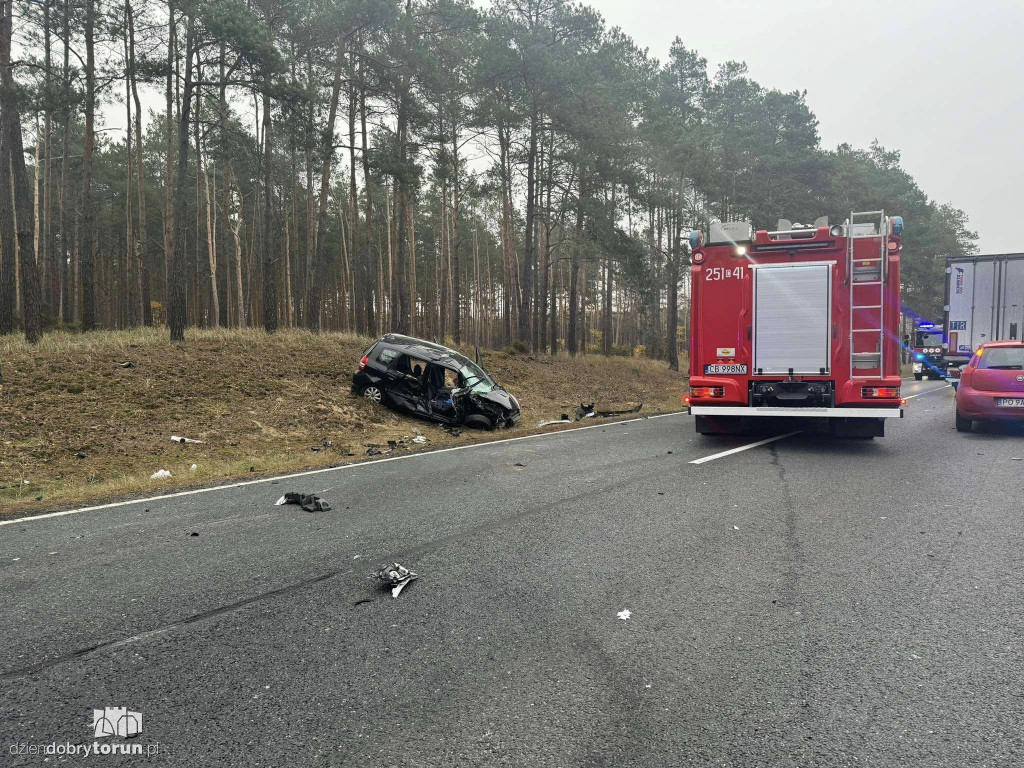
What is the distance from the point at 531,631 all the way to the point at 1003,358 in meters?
11.5

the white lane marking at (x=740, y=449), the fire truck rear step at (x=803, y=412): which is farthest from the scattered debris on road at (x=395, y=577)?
the fire truck rear step at (x=803, y=412)

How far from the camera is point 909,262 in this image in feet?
154

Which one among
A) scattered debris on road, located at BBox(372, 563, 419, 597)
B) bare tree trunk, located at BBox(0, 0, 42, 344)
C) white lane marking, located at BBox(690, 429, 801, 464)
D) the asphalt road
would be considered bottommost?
white lane marking, located at BBox(690, 429, 801, 464)

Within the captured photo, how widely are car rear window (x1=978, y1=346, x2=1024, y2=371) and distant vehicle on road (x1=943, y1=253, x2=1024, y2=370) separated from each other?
10575 mm

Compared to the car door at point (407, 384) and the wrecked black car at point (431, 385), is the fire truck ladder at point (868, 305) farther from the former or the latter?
the car door at point (407, 384)

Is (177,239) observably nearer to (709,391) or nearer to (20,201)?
(20,201)

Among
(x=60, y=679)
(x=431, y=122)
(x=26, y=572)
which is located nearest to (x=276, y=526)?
(x=26, y=572)

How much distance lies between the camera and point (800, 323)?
9125 mm

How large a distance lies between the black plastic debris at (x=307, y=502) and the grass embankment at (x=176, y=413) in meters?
2.09

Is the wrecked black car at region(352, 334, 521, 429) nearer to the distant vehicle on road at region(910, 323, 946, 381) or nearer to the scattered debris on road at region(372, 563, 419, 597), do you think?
the scattered debris on road at region(372, 563, 419, 597)

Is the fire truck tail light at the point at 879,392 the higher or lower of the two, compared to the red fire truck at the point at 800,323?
lower

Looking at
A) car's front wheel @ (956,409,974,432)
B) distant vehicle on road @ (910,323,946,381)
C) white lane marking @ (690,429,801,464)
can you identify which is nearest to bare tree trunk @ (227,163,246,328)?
white lane marking @ (690,429,801,464)

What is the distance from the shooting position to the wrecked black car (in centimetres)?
1283

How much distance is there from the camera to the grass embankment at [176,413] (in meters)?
8.30
